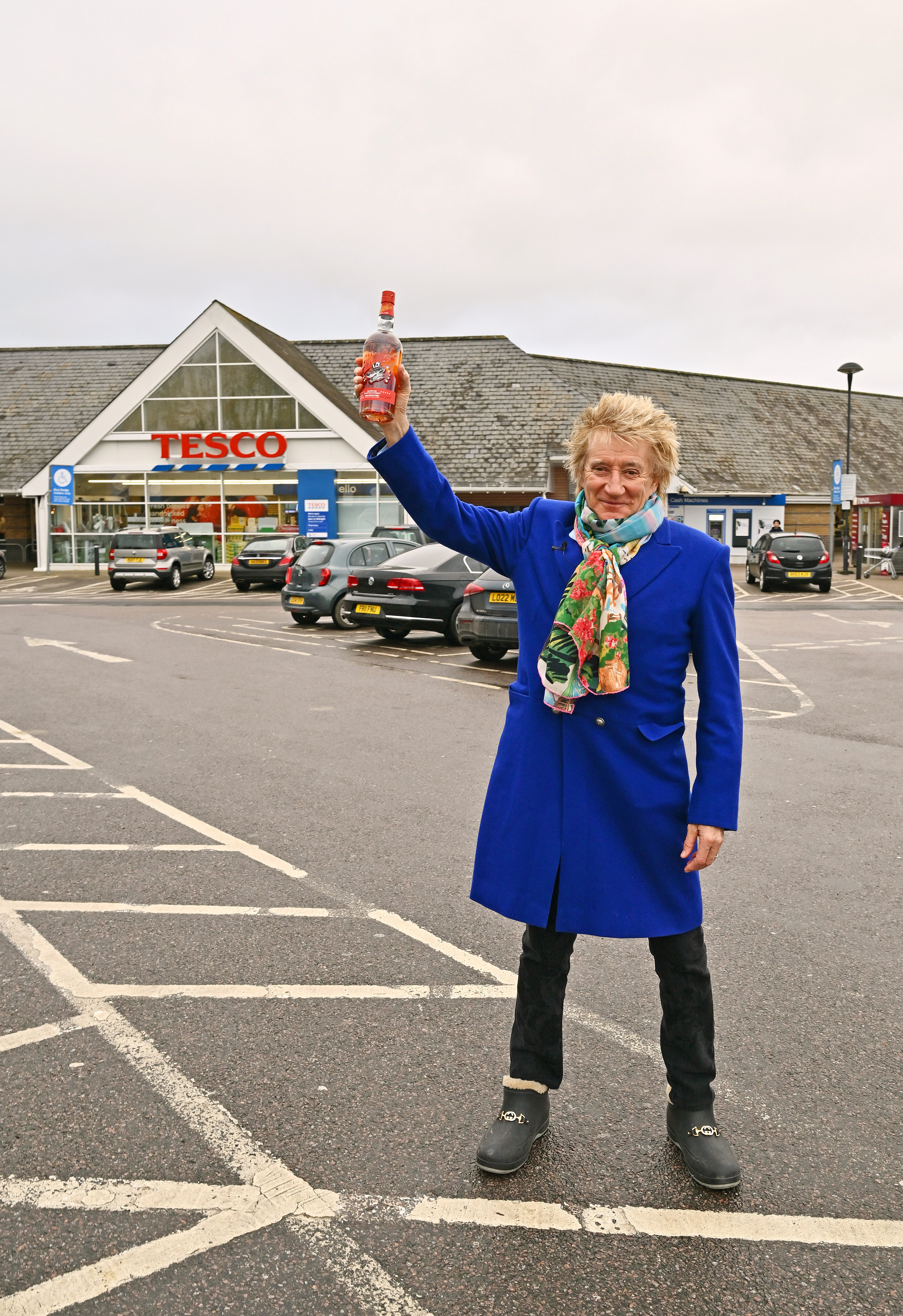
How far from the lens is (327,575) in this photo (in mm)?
18406

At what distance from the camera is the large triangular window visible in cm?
3391

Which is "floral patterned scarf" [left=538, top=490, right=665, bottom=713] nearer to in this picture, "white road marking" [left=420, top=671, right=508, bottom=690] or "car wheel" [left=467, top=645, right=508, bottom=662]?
"white road marking" [left=420, top=671, right=508, bottom=690]

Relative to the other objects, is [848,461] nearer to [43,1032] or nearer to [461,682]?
[461,682]

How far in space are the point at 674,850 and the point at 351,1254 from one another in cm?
125

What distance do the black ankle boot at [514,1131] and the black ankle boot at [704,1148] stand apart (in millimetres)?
352

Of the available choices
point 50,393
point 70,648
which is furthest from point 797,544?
point 50,393

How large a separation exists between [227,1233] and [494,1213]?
64 cm

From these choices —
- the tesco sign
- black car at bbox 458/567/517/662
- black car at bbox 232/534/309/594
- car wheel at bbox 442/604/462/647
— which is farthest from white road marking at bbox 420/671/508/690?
the tesco sign

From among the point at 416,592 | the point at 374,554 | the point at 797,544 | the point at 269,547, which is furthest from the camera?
the point at 269,547

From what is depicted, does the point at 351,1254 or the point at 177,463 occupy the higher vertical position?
the point at 177,463

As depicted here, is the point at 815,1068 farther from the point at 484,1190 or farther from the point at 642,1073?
the point at 484,1190

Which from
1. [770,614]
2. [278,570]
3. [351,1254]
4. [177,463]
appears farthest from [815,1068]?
[177,463]

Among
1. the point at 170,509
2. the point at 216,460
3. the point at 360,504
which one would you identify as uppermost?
the point at 216,460

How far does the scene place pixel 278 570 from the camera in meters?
27.5
